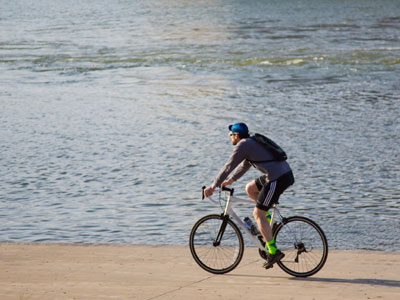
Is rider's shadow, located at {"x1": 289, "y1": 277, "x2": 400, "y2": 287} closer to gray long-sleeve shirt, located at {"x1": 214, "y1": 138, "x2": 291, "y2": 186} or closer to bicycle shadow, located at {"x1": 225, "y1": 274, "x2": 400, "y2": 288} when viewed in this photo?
bicycle shadow, located at {"x1": 225, "y1": 274, "x2": 400, "y2": 288}

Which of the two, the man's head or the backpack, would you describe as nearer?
the backpack

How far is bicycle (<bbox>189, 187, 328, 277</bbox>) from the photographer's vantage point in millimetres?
8852

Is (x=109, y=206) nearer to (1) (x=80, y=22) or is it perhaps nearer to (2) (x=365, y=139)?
(2) (x=365, y=139)

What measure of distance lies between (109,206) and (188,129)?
29.3ft

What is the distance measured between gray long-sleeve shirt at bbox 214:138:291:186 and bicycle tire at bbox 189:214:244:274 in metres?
0.70

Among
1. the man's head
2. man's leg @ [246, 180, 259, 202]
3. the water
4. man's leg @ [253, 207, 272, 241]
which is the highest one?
the man's head

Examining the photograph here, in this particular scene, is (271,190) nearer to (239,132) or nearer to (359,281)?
(239,132)

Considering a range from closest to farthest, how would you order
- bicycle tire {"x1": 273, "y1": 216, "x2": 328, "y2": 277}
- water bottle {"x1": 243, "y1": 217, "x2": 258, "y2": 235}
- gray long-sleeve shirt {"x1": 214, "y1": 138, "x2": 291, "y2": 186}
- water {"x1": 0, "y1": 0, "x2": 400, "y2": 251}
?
gray long-sleeve shirt {"x1": 214, "y1": 138, "x2": 291, "y2": 186} < bicycle tire {"x1": 273, "y1": 216, "x2": 328, "y2": 277} < water bottle {"x1": 243, "y1": 217, "x2": 258, "y2": 235} < water {"x1": 0, "y1": 0, "x2": 400, "y2": 251}

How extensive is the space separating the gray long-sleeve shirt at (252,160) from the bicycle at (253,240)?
396 mm

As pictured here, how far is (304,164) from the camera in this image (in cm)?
1808

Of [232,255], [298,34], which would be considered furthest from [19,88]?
[298,34]

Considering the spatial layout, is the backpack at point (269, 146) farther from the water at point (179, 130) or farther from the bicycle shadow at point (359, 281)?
the water at point (179, 130)

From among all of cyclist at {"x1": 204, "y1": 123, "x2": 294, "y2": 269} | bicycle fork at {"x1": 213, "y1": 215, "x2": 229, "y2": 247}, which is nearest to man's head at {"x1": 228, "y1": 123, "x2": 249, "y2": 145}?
cyclist at {"x1": 204, "y1": 123, "x2": 294, "y2": 269}

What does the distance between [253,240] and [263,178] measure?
0.74 m
